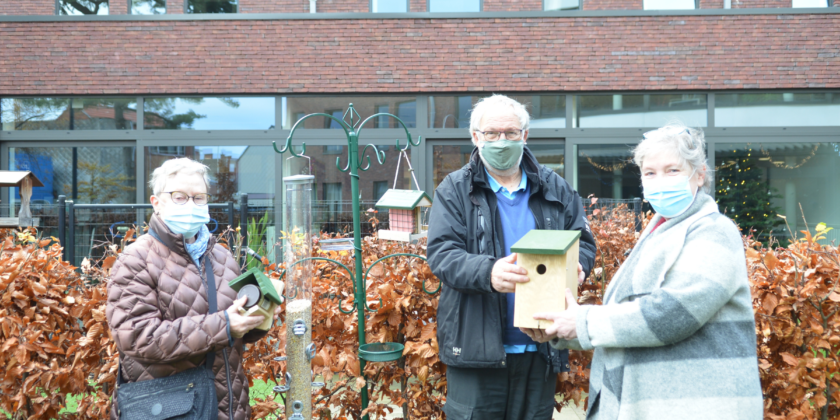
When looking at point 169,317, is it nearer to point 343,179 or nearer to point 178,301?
point 178,301

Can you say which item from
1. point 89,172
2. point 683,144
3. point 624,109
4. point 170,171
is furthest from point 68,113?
point 683,144

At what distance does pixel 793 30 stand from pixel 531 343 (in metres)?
9.21

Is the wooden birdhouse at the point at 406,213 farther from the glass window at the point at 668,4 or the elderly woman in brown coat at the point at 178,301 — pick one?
the glass window at the point at 668,4

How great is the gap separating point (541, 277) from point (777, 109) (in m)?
9.12

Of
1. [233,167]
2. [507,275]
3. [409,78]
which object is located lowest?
[507,275]

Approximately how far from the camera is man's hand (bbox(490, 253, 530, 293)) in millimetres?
1925

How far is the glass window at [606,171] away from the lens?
356 inches

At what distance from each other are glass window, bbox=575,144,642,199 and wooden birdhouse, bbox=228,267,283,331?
25.2 feet

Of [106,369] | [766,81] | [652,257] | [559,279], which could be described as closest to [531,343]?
[559,279]

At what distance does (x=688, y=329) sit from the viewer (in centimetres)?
161

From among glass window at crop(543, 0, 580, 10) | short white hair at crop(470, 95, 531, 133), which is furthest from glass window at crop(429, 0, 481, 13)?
short white hair at crop(470, 95, 531, 133)

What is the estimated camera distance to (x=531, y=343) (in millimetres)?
2193

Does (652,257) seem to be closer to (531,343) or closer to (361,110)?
(531,343)

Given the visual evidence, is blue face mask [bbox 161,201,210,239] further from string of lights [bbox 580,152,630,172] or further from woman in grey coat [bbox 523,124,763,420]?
string of lights [bbox 580,152,630,172]
